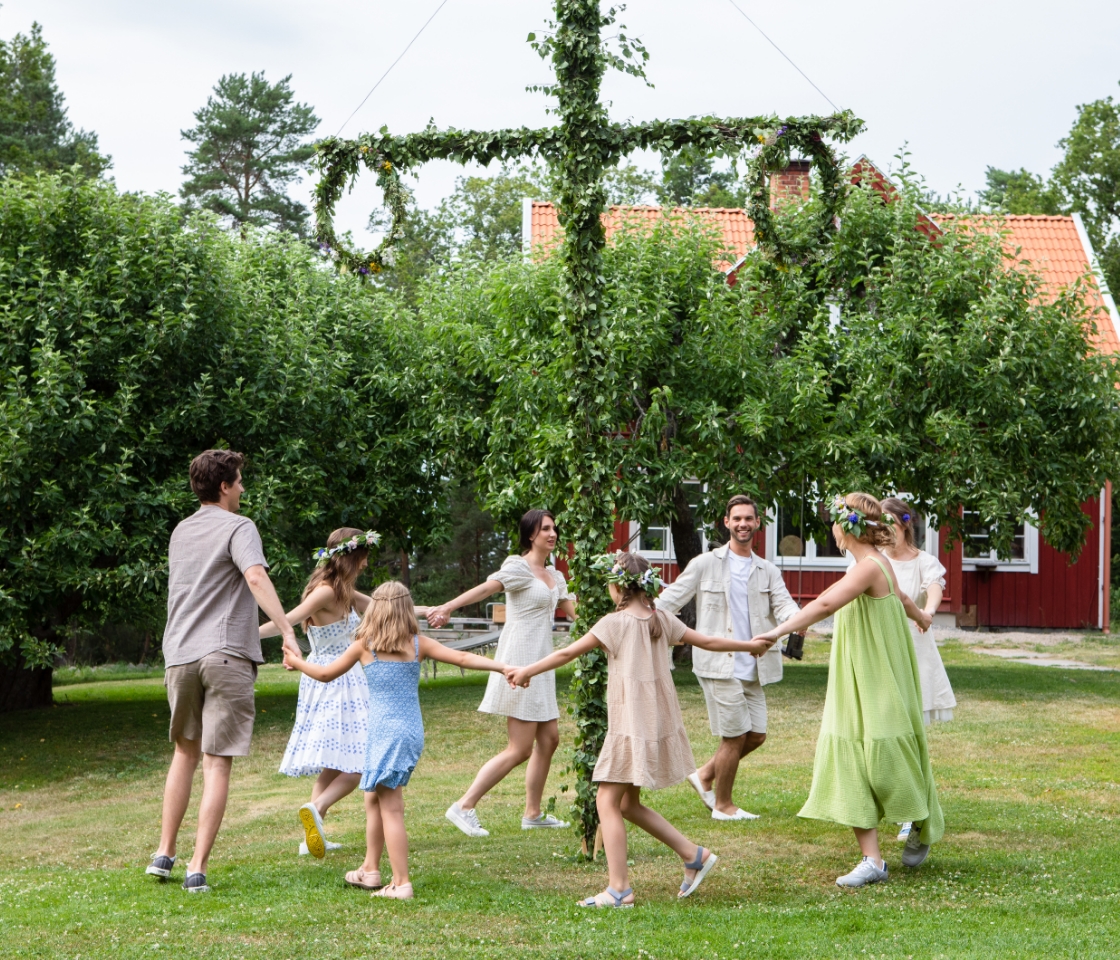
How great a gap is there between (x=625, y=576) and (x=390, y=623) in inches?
46.9

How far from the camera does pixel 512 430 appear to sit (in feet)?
55.3

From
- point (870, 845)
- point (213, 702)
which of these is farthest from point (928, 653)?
point (213, 702)

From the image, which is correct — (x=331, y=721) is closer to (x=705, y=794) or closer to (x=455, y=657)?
(x=455, y=657)

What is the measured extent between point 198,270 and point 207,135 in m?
37.2

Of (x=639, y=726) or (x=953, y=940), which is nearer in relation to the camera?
(x=953, y=940)

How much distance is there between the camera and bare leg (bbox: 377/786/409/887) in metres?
6.45

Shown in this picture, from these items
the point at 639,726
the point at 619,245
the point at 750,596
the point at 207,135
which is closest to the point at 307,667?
the point at 639,726

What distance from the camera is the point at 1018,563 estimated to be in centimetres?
2638

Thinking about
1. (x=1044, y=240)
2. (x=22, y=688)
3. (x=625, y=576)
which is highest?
(x=1044, y=240)

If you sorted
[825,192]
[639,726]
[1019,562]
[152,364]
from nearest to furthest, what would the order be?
[639,726]
[825,192]
[152,364]
[1019,562]

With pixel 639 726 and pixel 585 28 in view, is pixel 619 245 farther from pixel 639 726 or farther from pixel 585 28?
pixel 639 726

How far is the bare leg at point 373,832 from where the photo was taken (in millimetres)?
6566

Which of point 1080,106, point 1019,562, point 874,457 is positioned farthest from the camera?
point 1080,106

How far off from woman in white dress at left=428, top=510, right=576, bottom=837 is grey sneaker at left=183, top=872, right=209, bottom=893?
2063mm
